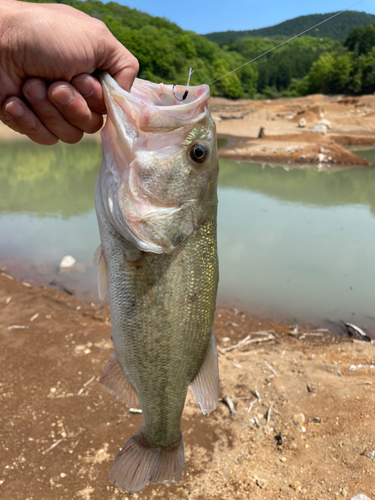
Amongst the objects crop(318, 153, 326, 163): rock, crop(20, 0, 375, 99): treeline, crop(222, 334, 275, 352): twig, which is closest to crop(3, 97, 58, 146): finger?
crop(222, 334, 275, 352): twig

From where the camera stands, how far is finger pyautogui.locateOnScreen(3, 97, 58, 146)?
6.91 ft

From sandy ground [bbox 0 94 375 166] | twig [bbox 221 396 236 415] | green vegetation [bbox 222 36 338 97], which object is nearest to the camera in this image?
twig [bbox 221 396 236 415]

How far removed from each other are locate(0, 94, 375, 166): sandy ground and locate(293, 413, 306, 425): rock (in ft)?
66.4

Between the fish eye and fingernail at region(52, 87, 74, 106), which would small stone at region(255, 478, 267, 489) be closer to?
the fish eye

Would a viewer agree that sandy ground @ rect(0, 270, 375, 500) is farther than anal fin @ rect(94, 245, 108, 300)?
Yes

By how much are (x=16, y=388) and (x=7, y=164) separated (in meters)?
15.6

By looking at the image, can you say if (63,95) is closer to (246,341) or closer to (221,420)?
(221,420)

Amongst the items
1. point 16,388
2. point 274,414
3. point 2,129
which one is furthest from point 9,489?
point 2,129

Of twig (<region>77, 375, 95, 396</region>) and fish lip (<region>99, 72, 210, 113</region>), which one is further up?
fish lip (<region>99, 72, 210, 113</region>)

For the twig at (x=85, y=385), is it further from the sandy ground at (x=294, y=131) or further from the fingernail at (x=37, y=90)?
the sandy ground at (x=294, y=131)

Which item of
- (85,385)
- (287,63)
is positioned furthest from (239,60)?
(85,385)

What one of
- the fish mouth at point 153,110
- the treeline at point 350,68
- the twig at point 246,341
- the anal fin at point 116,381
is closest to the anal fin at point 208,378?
the anal fin at point 116,381

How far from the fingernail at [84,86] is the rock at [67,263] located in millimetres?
6511

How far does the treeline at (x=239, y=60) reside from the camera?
63375 millimetres
